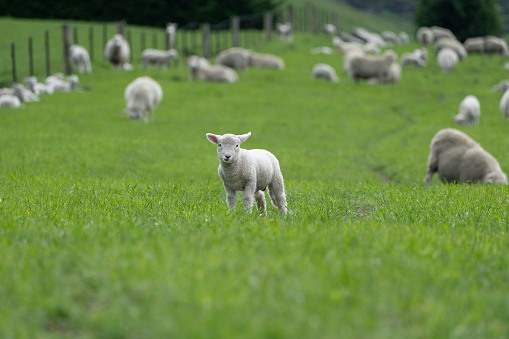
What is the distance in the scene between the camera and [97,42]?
137 ft

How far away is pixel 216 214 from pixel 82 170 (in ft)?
21.4

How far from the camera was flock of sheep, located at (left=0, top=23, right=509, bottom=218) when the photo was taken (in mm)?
7453

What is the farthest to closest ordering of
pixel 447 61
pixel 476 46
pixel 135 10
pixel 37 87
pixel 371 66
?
pixel 135 10 < pixel 476 46 < pixel 447 61 < pixel 371 66 < pixel 37 87

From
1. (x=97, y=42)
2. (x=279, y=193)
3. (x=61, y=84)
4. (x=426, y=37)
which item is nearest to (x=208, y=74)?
(x=61, y=84)

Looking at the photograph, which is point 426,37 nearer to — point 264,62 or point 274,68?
point 274,68

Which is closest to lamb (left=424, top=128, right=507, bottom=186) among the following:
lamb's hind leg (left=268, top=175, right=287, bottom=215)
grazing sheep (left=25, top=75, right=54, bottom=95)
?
lamb's hind leg (left=268, top=175, right=287, bottom=215)

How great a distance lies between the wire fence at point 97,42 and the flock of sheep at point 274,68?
1.35 metres

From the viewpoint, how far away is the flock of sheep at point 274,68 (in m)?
7.45

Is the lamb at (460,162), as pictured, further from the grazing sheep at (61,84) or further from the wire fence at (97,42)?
the grazing sheep at (61,84)

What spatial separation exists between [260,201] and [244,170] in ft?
3.18

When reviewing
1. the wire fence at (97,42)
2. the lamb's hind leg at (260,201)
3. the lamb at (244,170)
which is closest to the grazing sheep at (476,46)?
the wire fence at (97,42)

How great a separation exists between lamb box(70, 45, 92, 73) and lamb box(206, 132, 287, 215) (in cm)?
2543

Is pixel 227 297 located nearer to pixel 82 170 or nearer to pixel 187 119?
pixel 82 170

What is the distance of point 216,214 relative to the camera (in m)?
7.14
